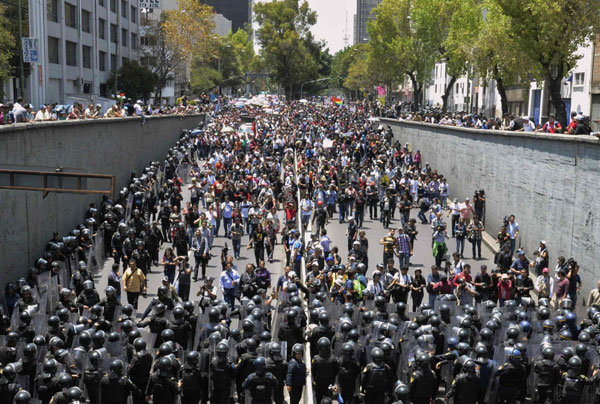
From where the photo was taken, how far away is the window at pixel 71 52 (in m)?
50.8

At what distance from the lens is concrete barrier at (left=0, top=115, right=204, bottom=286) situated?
17.6 m

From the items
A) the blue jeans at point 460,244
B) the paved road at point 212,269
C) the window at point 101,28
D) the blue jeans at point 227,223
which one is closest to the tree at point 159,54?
the window at point 101,28

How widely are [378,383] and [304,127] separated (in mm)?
39369

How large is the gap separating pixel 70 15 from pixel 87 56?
15.4 feet

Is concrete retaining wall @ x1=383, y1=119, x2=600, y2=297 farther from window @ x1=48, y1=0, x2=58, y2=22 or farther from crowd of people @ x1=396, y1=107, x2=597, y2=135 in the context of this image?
window @ x1=48, y1=0, x2=58, y2=22

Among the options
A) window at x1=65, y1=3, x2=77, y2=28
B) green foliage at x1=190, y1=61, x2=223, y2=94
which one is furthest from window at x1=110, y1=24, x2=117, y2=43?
green foliage at x1=190, y1=61, x2=223, y2=94

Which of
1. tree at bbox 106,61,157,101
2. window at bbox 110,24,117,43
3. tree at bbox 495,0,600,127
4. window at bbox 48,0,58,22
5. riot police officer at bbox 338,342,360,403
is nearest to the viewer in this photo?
riot police officer at bbox 338,342,360,403

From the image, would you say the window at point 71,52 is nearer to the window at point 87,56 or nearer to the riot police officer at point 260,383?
the window at point 87,56

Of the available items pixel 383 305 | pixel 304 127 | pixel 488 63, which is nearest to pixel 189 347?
pixel 383 305

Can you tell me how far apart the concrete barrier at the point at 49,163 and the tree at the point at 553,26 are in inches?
594

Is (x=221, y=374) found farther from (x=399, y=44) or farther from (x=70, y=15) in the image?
(x=399, y=44)

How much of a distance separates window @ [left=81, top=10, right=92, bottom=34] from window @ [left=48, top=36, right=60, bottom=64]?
5.81 metres

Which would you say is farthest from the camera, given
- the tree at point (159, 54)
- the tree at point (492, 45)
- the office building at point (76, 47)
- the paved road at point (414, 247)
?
the tree at point (159, 54)

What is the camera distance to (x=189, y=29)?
63500 millimetres
